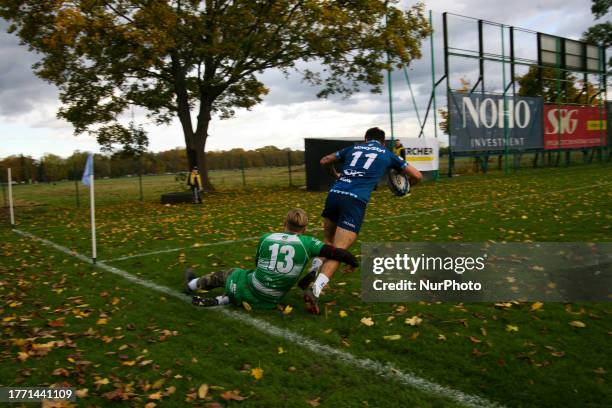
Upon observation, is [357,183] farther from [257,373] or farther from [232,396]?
[232,396]

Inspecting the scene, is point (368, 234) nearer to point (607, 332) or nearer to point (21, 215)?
point (607, 332)

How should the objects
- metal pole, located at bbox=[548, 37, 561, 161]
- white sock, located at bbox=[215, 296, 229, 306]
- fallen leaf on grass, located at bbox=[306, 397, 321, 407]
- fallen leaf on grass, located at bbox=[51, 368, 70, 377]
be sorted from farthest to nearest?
metal pole, located at bbox=[548, 37, 561, 161]
white sock, located at bbox=[215, 296, 229, 306]
fallen leaf on grass, located at bbox=[51, 368, 70, 377]
fallen leaf on grass, located at bbox=[306, 397, 321, 407]

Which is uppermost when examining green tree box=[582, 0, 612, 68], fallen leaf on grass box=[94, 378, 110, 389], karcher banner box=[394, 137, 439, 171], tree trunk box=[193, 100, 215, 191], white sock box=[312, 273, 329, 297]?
green tree box=[582, 0, 612, 68]

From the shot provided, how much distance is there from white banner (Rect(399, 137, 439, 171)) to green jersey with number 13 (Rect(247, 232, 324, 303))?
20.1 m

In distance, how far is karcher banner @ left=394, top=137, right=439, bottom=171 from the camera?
24.3 m

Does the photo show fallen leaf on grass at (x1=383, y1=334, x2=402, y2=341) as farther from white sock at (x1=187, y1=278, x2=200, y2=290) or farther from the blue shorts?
white sock at (x1=187, y1=278, x2=200, y2=290)

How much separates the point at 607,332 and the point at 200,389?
11.5 feet

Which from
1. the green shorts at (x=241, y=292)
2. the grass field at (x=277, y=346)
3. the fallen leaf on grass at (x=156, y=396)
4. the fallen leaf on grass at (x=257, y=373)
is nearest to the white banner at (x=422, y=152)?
the grass field at (x=277, y=346)

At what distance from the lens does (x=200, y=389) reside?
3.45 metres

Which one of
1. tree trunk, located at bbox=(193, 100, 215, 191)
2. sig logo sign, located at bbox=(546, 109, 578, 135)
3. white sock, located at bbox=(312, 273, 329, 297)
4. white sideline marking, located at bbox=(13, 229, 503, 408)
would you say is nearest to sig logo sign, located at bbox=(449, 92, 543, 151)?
sig logo sign, located at bbox=(546, 109, 578, 135)

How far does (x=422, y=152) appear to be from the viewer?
24844mm

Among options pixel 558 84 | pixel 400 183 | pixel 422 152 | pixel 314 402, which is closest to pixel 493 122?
pixel 422 152

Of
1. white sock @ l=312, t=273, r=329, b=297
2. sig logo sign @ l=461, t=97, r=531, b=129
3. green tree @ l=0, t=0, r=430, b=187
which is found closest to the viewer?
white sock @ l=312, t=273, r=329, b=297

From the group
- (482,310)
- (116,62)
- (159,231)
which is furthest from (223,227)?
(116,62)
